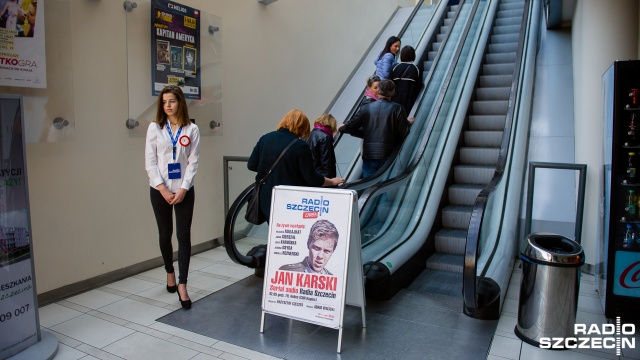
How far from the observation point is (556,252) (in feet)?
10.0

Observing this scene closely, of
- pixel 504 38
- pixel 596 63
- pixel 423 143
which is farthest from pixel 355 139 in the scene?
pixel 504 38

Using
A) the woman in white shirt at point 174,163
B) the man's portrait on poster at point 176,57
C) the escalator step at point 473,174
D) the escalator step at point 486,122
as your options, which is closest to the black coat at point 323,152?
the woman in white shirt at point 174,163

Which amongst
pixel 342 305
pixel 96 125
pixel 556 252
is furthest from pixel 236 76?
pixel 556 252

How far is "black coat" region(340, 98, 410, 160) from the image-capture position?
5.05 m

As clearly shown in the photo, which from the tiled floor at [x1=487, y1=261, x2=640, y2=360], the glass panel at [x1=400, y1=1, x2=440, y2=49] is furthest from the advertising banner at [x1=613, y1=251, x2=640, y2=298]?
the glass panel at [x1=400, y1=1, x2=440, y2=49]

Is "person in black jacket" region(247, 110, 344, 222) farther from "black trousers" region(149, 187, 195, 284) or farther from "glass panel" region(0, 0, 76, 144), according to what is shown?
"glass panel" region(0, 0, 76, 144)

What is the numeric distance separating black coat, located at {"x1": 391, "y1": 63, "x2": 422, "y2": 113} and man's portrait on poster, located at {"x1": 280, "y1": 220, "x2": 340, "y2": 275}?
3473mm

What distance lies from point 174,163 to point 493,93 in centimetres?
506

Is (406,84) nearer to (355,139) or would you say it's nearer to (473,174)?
(355,139)

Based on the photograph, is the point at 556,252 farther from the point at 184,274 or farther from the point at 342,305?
the point at 184,274

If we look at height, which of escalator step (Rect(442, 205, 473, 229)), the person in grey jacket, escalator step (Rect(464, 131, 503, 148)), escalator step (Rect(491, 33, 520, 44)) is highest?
escalator step (Rect(491, 33, 520, 44))

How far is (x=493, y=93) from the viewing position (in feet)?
22.3

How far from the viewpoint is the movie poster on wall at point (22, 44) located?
3186 millimetres

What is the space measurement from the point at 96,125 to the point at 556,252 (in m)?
3.76
